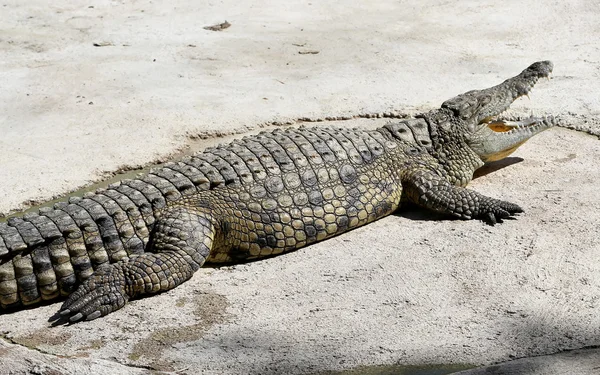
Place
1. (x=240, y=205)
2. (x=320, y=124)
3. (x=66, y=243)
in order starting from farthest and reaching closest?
(x=320, y=124), (x=240, y=205), (x=66, y=243)

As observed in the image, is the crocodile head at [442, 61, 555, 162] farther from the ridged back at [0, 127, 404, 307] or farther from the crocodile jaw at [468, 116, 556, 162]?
the ridged back at [0, 127, 404, 307]

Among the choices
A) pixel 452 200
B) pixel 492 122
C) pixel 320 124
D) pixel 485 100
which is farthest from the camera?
A: pixel 320 124

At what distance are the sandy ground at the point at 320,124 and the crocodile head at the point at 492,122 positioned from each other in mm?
286

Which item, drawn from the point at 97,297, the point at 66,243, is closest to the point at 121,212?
the point at 66,243

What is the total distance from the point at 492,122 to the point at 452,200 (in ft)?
4.45

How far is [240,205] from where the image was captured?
18.4 ft

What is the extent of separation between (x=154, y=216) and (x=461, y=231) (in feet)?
7.32

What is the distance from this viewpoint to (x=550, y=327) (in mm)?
4676

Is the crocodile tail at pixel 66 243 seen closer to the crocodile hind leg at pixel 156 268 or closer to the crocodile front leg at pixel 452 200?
the crocodile hind leg at pixel 156 268

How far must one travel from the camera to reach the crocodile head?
22.4 feet

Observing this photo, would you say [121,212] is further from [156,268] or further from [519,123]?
[519,123]

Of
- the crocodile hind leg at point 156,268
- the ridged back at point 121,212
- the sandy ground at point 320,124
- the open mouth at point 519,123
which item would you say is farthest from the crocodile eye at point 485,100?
the crocodile hind leg at point 156,268

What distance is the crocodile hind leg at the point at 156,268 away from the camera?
16.3 ft

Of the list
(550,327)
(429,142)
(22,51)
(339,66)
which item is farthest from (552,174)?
(22,51)
